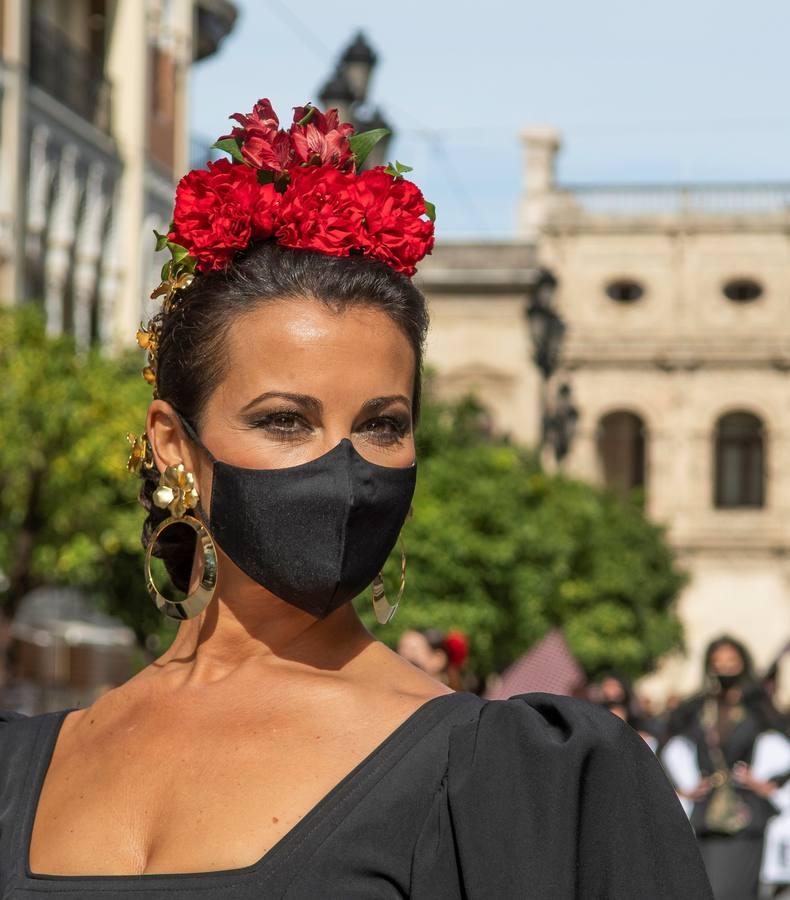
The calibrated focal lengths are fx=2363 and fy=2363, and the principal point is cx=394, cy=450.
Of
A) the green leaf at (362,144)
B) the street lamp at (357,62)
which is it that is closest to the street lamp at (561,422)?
the street lamp at (357,62)

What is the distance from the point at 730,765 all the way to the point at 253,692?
10035 millimetres

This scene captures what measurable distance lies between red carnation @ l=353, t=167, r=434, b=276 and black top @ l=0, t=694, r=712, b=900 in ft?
1.87

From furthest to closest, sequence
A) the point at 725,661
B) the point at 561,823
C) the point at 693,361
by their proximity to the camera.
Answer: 1. the point at 693,361
2. the point at 725,661
3. the point at 561,823

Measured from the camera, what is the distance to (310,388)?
260cm

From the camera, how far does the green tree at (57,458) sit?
1991 cm

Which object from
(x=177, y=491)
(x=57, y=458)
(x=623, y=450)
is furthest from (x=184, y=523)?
(x=623, y=450)

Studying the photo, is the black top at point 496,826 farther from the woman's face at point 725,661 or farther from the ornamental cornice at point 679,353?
the ornamental cornice at point 679,353

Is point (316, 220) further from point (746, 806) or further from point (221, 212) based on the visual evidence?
point (746, 806)

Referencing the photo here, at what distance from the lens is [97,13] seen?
33906 mm

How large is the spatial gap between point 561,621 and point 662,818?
32392 millimetres

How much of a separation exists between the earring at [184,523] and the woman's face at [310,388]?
0.31 feet

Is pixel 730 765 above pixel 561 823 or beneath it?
beneath

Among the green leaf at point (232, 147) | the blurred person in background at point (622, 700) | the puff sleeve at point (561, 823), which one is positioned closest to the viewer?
the puff sleeve at point (561, 823)

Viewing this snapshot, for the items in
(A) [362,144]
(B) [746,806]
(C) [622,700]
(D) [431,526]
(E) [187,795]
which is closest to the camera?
(E) [187,795]
